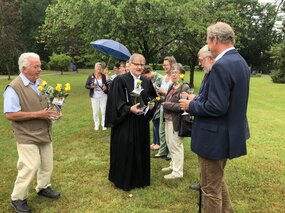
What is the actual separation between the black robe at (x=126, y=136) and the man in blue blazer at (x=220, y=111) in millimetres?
1892

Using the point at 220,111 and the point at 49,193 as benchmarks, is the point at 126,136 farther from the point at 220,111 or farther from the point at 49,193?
the point at 220,111

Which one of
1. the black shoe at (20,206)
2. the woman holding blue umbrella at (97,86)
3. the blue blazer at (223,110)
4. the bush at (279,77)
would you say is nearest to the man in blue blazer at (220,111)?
the blue blazer at (223,110)

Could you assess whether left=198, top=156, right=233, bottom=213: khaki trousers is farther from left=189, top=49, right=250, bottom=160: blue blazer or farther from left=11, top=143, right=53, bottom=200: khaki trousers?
left=11, top=143, right=53, bottom=200: khaki trousers

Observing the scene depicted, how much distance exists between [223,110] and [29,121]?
258 centimetres

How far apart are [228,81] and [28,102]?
2612 millimetres

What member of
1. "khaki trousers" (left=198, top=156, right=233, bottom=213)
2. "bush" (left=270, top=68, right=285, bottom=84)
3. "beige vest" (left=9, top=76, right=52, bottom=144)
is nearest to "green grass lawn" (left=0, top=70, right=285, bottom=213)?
"beige vest" (left=9, top=76, right=52, bottom=144)

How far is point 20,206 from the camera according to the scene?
446cm

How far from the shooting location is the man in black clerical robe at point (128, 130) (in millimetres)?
5211

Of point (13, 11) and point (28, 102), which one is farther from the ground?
point (13, 11)

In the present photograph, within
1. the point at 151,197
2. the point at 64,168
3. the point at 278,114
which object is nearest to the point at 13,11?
the point at 278,114

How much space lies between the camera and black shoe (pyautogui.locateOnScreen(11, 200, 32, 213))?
4.44m

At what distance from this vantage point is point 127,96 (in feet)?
17.4

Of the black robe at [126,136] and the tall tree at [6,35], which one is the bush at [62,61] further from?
the black robe at [126,136]

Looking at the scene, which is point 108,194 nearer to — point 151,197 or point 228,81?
point 151,197
